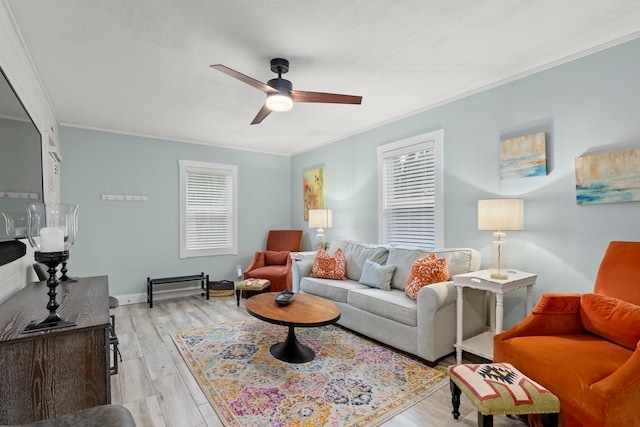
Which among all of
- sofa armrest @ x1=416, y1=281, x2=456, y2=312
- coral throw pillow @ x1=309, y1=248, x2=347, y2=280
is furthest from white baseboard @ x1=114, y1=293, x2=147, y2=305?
sofa armrest @ x1=416, y1=281, x2=456, y2=312

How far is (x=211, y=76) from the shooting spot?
300 cm

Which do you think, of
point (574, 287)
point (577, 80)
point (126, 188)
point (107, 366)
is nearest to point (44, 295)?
point (107, 366)

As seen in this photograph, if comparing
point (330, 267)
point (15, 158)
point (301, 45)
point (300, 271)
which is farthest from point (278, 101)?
point (300, 271)

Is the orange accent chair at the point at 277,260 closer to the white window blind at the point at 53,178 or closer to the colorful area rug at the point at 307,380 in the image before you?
the colorful area rug at the point at 307,380

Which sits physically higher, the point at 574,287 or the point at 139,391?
the point at 574,287

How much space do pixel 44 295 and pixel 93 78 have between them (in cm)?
212

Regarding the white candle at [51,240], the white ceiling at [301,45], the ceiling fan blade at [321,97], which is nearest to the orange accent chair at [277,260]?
the white ceiling at [301,45]

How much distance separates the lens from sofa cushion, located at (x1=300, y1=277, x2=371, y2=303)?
12.0 ft

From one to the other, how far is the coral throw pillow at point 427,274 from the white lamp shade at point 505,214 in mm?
567

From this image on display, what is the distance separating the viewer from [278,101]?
271 centimetres

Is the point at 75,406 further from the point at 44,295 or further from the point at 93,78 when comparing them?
the point at 93,78

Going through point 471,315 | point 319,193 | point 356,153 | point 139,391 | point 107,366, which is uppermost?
point 356,153

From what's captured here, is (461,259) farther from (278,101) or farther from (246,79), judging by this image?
(246,79)

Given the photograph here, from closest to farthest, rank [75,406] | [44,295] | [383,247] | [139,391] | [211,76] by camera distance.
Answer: [75,406] < [44,295] < [139,391] < [211,76] < [383,247]
